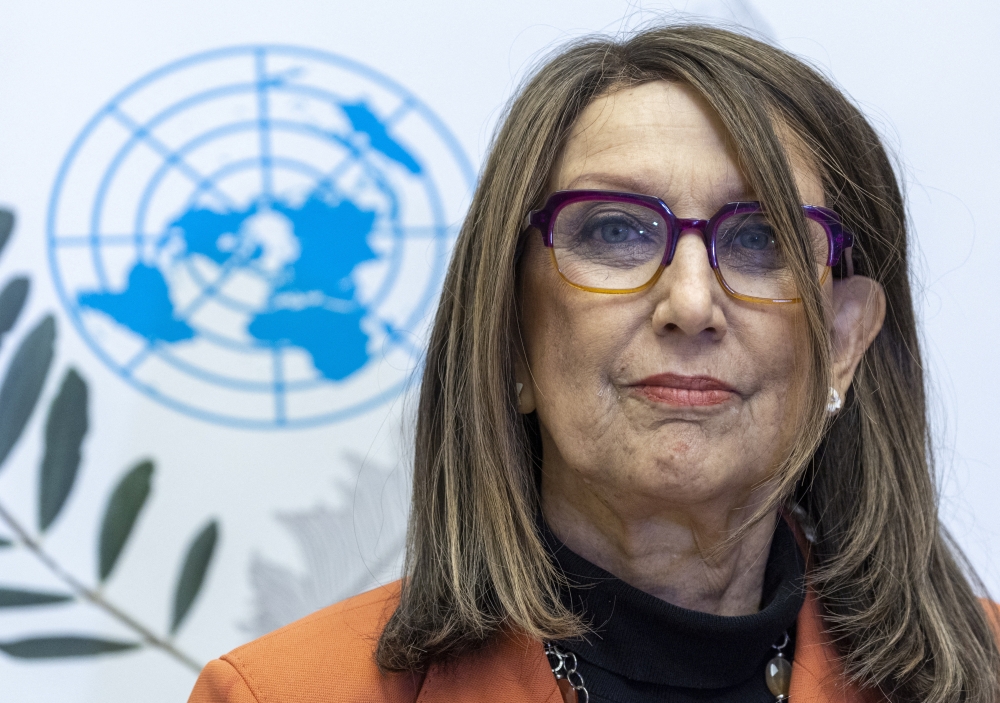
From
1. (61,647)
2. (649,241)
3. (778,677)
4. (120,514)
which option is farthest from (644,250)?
(61,647)

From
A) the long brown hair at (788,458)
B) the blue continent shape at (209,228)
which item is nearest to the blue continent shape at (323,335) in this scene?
the blue continent shape at (209,228)

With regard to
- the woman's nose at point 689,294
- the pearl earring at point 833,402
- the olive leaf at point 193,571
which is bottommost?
the olive leaf at point 193,571

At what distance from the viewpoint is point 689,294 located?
4.50 ft

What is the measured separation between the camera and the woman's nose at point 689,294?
1.37 metres

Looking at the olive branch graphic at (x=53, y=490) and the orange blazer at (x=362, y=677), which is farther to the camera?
the olive branch graphic at (x=53, y=490)

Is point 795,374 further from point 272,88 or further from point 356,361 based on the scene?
point 272,88

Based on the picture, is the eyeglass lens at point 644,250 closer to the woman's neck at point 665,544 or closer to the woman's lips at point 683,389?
the woman's lips at point 683,389

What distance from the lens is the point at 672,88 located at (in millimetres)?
1554

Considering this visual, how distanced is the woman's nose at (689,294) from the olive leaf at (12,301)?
48.1 inches

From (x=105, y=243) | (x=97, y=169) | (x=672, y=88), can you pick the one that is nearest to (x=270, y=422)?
(x=105, y=243)

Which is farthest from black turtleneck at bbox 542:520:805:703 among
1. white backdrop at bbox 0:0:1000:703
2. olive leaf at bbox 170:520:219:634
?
olive leaf at bbox 170:520:219:634

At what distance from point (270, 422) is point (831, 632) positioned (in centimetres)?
113

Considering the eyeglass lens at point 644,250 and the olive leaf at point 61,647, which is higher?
the eyeglass lens at point 644,250

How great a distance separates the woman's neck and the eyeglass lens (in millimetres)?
352
